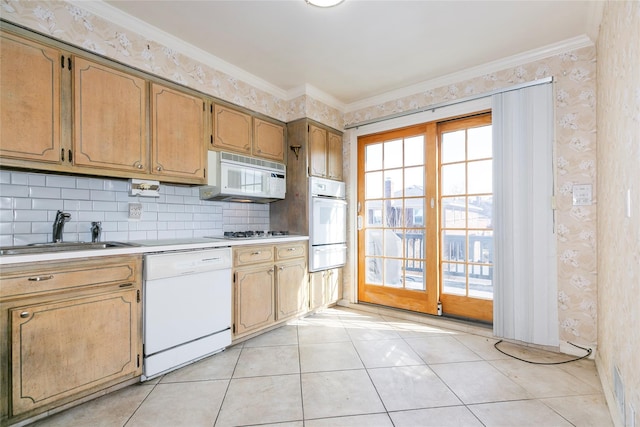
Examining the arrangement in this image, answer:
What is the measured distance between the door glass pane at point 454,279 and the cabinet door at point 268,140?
7.19ft

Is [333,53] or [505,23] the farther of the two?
[333,53]

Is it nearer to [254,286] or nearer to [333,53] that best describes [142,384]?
[254,286]

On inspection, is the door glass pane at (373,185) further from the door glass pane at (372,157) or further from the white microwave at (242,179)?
the white microwave at (242,179)

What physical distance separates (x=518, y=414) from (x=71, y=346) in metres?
2.52

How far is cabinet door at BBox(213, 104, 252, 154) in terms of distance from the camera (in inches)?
109

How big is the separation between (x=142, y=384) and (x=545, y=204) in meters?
3.32

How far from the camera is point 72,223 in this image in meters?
2.12

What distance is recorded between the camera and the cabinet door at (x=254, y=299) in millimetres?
2549

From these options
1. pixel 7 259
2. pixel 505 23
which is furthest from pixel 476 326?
pixel 7 259

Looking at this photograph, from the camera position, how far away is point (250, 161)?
296 cm

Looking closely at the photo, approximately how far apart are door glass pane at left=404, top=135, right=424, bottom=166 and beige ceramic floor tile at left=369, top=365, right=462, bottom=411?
210 centimetres

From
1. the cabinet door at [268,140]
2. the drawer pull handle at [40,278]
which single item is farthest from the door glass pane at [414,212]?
the drawer pull handle at [40,278]

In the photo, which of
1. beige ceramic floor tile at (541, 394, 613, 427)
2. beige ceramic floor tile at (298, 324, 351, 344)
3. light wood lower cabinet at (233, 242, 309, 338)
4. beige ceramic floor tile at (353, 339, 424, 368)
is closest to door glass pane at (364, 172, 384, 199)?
light wood lower cabinet at (233, 242, 309, 338)

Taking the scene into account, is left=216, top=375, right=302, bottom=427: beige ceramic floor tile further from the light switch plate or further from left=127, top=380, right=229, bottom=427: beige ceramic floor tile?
the light switch plate
